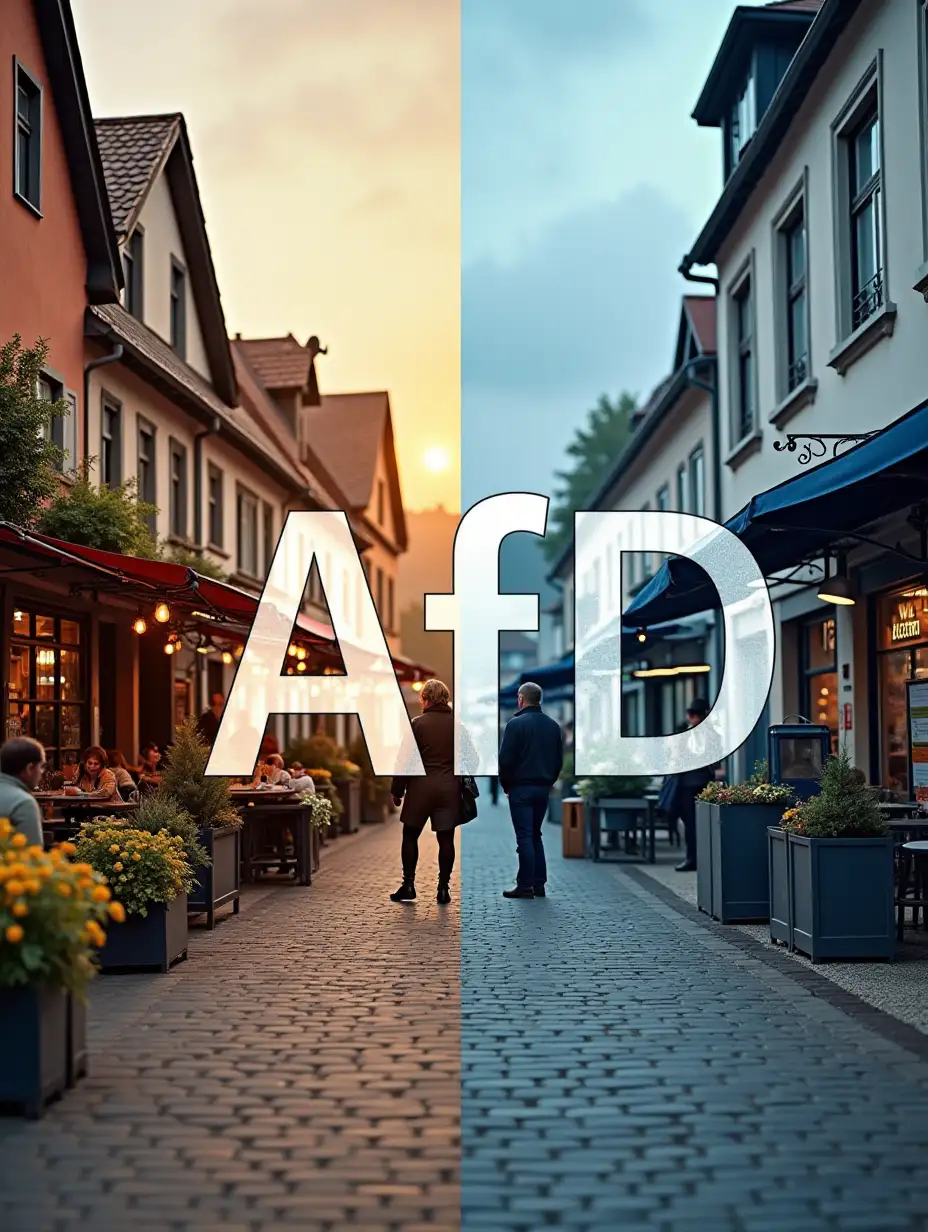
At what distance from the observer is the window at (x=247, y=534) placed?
100 ft

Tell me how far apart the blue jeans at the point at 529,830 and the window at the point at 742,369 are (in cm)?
822

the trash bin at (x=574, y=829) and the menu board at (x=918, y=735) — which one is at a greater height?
the menu board at (x=918, y=735)

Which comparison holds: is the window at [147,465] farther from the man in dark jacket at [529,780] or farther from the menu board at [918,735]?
the menu board at [918,735]

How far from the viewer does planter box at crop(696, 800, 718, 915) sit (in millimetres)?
12734

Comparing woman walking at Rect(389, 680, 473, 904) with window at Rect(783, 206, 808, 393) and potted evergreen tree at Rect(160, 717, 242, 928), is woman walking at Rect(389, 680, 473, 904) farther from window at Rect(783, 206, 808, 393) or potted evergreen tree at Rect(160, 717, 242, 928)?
window at Rect(783, 206, 808, 393)

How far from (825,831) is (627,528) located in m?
27.5

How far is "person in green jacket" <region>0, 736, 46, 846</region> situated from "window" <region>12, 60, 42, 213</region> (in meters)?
11.2

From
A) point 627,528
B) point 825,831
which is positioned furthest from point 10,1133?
Result: point 627,528

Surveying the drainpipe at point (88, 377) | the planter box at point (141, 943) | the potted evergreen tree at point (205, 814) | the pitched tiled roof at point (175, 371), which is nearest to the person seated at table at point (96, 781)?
the potted evergreen tree at point (205, 814)

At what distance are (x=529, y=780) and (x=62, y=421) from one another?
24.5ft

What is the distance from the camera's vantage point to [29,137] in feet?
58.4

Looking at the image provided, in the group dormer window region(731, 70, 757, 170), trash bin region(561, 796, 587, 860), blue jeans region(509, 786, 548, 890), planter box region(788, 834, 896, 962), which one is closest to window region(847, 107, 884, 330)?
dormer window region(731, 70, 757, 170)

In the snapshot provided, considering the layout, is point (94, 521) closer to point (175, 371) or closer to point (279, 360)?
point (175, 371)

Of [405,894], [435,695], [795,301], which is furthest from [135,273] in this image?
[405,894]
